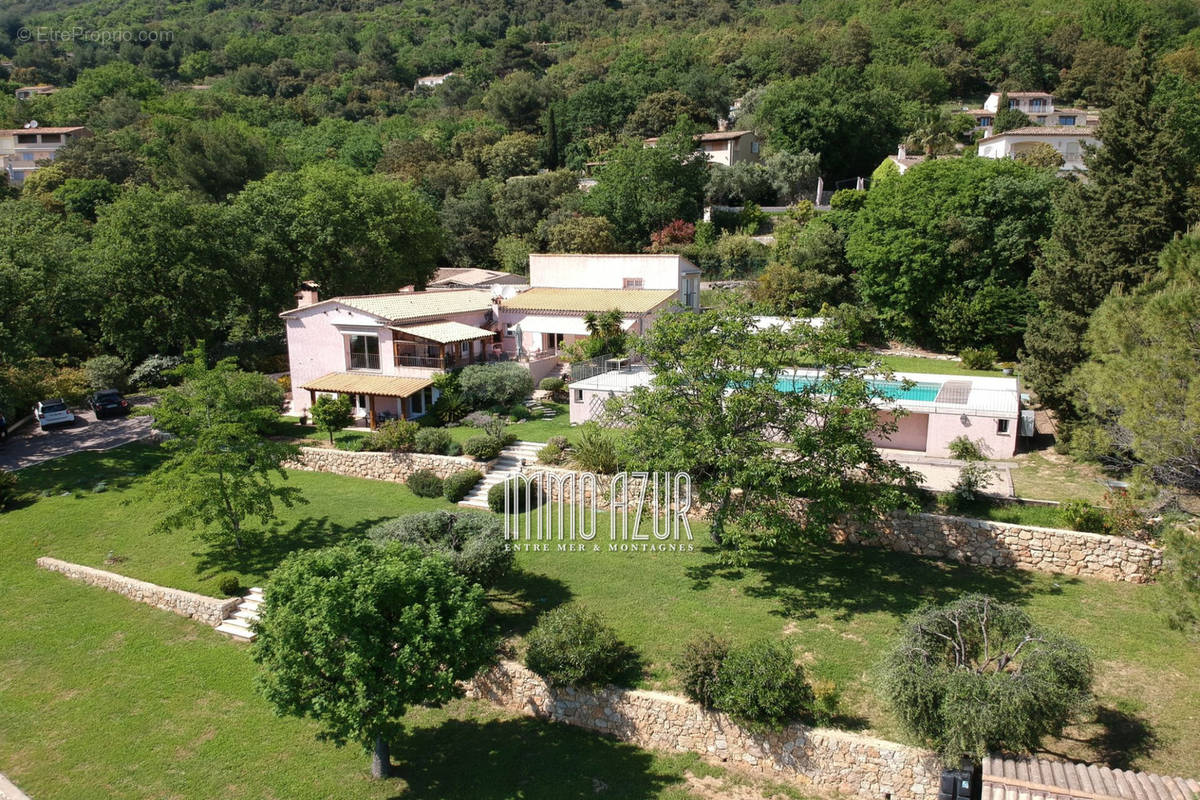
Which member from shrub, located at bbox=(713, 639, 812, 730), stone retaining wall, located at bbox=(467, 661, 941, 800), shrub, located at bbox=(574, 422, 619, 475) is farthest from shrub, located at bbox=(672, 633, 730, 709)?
shrub, located at bbox=(574, 422, 619, 475)

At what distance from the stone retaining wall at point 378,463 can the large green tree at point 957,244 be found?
26.3 m

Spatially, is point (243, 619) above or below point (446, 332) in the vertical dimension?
below

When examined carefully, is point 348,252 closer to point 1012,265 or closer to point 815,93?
point 1012,265

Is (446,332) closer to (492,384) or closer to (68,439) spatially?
(492,384)

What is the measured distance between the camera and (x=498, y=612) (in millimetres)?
19344

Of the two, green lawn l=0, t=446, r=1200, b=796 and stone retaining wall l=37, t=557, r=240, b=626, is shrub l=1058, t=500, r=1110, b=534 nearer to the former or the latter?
green lawn l=0, t=446, r=1200, b=796

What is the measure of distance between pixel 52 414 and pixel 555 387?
2360 centimetres

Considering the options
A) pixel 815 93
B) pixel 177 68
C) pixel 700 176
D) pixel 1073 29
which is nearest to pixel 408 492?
pixel 700 176

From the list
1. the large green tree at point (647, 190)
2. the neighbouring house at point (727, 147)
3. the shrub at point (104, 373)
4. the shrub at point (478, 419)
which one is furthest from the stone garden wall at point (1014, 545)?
the neighbouring house at point (727, 147)

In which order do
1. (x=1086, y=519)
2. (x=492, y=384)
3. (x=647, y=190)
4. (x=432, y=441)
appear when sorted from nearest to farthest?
(x=1086, y=519), (x=432, y=441), (x=492, y=384), (x=647, y=190)

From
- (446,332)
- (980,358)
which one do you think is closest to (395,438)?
(446,332)

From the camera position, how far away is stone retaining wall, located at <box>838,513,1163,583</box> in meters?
19.5

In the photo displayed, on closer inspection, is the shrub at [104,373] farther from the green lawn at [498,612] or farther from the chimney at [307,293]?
the green lawn at [498,612]

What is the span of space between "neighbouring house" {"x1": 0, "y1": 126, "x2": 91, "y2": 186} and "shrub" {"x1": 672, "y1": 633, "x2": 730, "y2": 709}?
10106 cm
